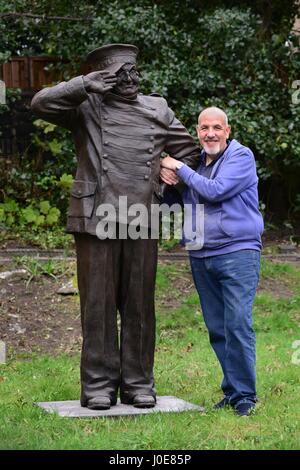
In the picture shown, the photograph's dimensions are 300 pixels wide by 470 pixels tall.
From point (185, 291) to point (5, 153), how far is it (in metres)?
3.79

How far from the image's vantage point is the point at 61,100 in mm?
6223

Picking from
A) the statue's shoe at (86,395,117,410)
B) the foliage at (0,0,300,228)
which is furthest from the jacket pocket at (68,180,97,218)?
the foliage at (0,0,300,228)

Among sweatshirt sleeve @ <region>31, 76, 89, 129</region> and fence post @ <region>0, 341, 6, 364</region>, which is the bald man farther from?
fence post @ <region>0, 341, 6, 364</region>

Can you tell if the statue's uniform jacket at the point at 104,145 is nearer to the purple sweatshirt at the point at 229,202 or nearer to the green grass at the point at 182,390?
the purple sweatshirt at the point at 229,202

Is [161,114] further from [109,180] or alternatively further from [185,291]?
[185,291]

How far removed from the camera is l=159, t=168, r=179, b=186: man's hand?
6566mm

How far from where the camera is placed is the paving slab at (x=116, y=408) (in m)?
6.22

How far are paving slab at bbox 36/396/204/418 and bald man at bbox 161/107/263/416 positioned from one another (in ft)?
0.90

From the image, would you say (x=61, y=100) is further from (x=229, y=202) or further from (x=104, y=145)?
(x=229, y=202)

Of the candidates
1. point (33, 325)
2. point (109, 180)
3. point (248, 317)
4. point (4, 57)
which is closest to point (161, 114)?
point (109, 180)

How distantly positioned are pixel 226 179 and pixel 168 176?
0.46 metres

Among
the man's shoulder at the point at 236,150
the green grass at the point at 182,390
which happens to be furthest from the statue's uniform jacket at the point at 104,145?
the green grass at the point at 182,390

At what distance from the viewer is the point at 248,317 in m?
6.39

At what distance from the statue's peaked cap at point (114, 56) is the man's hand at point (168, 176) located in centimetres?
76
